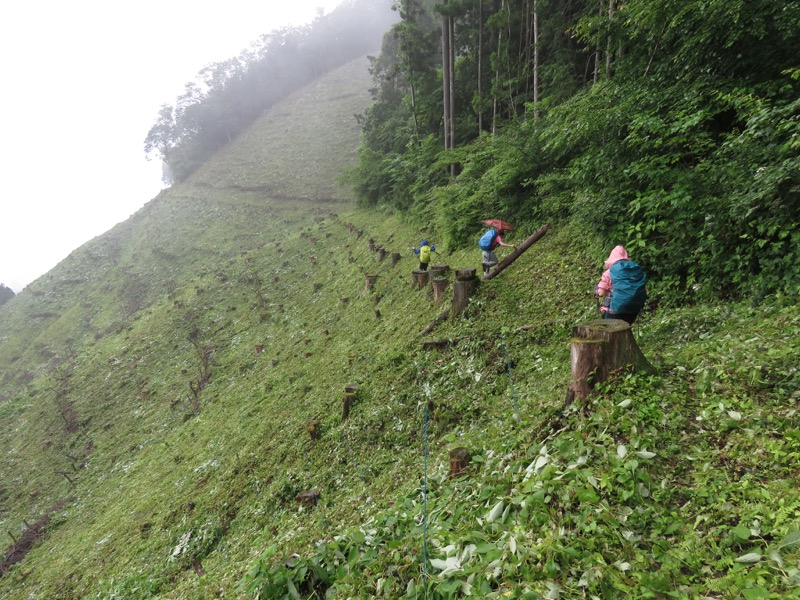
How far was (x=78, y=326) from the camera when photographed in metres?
33.0

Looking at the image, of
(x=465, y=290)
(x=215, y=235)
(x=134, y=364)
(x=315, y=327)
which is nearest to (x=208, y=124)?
(x=215, y=235)

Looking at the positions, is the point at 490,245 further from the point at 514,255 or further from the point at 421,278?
the point at 421,278

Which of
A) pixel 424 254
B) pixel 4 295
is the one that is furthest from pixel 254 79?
pixel 424 254

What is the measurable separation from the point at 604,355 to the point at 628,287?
171cm

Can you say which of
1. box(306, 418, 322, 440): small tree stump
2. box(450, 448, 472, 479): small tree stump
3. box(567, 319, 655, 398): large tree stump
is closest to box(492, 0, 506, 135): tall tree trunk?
box(306, 418, 322, 440): small tree stump

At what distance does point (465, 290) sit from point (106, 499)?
14.1 m

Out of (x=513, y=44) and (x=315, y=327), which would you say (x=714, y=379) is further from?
(x=513, y=44)

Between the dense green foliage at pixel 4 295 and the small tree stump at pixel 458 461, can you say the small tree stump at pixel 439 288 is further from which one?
the dense green foliage at pixel 4 295

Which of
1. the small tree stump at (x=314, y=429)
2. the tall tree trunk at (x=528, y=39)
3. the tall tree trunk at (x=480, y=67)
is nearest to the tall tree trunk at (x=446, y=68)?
the tall tree trunk at (x=480, y=67)

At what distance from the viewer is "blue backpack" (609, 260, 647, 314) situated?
540 cm

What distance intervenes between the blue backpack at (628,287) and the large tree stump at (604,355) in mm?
1265

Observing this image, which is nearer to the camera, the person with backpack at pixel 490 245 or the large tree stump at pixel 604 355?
the large tree stump at pixel 604 355

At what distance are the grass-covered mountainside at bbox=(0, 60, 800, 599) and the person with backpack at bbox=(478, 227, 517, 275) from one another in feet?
2.01

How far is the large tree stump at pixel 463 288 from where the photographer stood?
884cm
